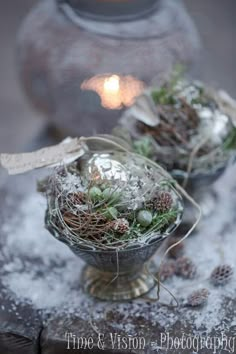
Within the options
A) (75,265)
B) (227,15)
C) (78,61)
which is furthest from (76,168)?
(227,15)

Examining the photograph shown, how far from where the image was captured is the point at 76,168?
1.01 metres

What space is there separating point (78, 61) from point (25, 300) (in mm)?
649

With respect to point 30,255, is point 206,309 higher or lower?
higher

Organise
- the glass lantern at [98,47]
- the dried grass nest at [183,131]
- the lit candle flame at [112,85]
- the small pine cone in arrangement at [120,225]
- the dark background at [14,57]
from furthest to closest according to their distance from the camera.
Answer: the dark background at [14,57] → the glass lantern at [98,47] → the lit candle flame at [112,85] → the dried grass nest at [183,131] → the small pine cone in arrangement at [120,225]

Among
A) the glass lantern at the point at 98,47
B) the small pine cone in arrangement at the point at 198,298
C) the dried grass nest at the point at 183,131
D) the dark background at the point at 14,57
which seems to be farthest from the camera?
the dark background at the point at 14,57

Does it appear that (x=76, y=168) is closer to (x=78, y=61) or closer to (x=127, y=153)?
(x=127, y=153)

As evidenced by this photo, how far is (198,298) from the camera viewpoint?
1010 millimetres

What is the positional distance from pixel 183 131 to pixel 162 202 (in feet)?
0.82

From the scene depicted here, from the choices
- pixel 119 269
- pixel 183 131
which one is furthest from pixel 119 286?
pixel 183 131

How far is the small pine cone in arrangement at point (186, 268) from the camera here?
1.08m

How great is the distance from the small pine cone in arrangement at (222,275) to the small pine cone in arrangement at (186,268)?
0.13 ft

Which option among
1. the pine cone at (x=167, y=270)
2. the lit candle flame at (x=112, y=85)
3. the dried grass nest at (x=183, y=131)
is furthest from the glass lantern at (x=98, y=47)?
the pine cone at (x=167, y=270)

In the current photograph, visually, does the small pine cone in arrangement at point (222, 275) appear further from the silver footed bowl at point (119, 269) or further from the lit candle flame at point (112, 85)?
the lit candle flame at point (112, 85)

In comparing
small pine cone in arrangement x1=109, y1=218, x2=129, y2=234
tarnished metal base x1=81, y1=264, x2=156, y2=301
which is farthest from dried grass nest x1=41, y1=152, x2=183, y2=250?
tarnished metal base x1=81, y1=264, x2=156, y2=301
